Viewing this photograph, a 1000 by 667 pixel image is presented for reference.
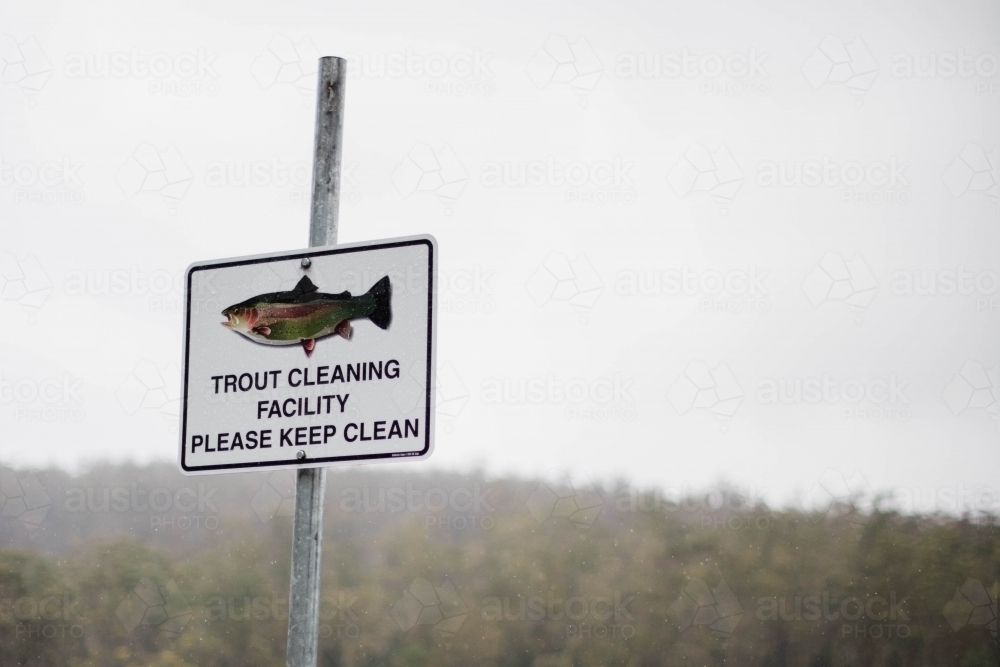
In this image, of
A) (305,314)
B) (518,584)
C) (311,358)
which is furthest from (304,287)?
(518,584)

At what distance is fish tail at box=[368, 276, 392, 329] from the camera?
3.14 meters

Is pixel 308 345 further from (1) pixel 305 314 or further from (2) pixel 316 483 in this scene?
(2) pixel 316 483

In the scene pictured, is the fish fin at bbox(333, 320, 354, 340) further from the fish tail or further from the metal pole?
the metal pole

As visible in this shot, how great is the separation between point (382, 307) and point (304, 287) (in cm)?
26

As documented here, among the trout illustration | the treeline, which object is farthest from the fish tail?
the treeline

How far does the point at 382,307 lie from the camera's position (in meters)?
3.16

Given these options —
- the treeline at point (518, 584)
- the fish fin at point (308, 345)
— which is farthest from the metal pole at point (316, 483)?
the treeline at point (518, 584)

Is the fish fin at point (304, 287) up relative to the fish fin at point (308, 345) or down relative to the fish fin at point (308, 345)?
up

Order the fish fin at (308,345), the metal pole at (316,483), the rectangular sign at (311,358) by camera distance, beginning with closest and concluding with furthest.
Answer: the metal pole at (316,483) < the rectangular sign at (311,358) < the fish fin at (308,345)

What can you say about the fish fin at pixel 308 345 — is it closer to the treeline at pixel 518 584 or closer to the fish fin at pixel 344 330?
the fish fin at pixel 344 330

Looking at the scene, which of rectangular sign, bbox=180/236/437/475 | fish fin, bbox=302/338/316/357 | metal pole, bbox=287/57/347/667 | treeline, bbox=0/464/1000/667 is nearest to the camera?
metal pole, bbox=287/57/347/667

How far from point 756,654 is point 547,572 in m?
6.88

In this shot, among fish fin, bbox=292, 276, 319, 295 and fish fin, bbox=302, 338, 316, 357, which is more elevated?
fish fin, bbox=292, 276, 319, 295

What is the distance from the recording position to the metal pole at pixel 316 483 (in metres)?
2.91
